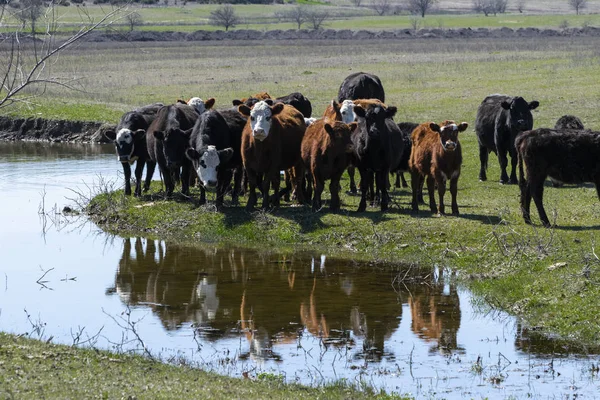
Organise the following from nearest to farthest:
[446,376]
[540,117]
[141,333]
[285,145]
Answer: [446,376] < [141,333] < [285,145] < [540,117]

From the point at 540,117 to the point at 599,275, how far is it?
57.5ft

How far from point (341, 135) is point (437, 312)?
17.8 ft

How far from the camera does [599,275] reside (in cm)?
1307

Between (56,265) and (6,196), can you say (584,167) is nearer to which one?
(56,265)

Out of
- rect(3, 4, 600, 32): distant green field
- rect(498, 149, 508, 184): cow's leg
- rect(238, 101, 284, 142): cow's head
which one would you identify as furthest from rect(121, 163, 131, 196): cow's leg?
rect(3, 4, 600, 32): distant green field

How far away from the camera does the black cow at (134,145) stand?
2048cm

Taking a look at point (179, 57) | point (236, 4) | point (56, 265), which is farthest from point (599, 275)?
point (236, 4)

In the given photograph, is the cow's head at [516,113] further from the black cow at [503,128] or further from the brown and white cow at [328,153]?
the brown and white cow at [328,153]

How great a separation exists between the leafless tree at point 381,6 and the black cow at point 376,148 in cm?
13945

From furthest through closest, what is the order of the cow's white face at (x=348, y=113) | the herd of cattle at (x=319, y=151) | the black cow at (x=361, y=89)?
the black cow at (x=361, y=89) → the cow's white face at (x=348, y=113) → the herd of cattle at (x=319, y=151)

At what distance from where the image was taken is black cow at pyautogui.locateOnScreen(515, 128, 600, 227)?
1631cm

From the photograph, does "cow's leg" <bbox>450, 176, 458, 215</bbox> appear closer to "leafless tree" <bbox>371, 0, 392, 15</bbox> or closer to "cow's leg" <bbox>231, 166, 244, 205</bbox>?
"cow's leg" <bbox>231, 166, 244, 205</bbox>

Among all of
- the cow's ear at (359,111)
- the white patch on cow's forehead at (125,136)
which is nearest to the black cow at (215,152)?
the white patch on cow's forehead at (125,136)

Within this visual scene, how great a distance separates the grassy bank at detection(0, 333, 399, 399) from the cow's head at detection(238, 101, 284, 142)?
776 cm
